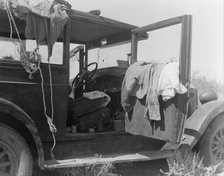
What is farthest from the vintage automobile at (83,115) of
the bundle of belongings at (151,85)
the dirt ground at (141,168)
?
the dirt ground at (141,168)

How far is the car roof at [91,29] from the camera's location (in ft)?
13.3

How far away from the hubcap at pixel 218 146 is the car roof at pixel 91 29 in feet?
5.64

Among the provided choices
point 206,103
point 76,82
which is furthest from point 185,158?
point 76,82

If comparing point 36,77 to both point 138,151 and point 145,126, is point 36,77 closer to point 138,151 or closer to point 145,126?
point 145,126

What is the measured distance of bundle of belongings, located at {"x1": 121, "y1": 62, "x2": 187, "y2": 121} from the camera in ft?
12.7

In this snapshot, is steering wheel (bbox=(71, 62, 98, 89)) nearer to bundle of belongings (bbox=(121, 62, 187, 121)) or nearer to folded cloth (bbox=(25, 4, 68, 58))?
bundle of belongings (bbox=(121, 62, 187, 121))

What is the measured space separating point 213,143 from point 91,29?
2298 mm

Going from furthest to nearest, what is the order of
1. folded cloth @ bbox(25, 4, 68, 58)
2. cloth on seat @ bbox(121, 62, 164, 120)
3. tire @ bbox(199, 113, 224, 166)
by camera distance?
tire @ bbox(199, 113, 224, 166), cloth on seat @ bbox(121, 62, 164, 120), folded cloth @ bbox(25, 4, 68, 58)

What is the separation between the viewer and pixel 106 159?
4.04 meters

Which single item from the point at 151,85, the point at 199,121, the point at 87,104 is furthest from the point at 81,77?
the point at 199,121

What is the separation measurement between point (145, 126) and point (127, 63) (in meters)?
1.21

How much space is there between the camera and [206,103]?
504 centimetres

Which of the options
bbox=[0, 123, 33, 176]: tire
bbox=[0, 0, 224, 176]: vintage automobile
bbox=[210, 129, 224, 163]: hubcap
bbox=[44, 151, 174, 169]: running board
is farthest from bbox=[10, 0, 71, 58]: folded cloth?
bbox=[210, 129, 224, 163]: hubcap

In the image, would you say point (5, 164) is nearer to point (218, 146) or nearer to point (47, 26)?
point (47, 26)
